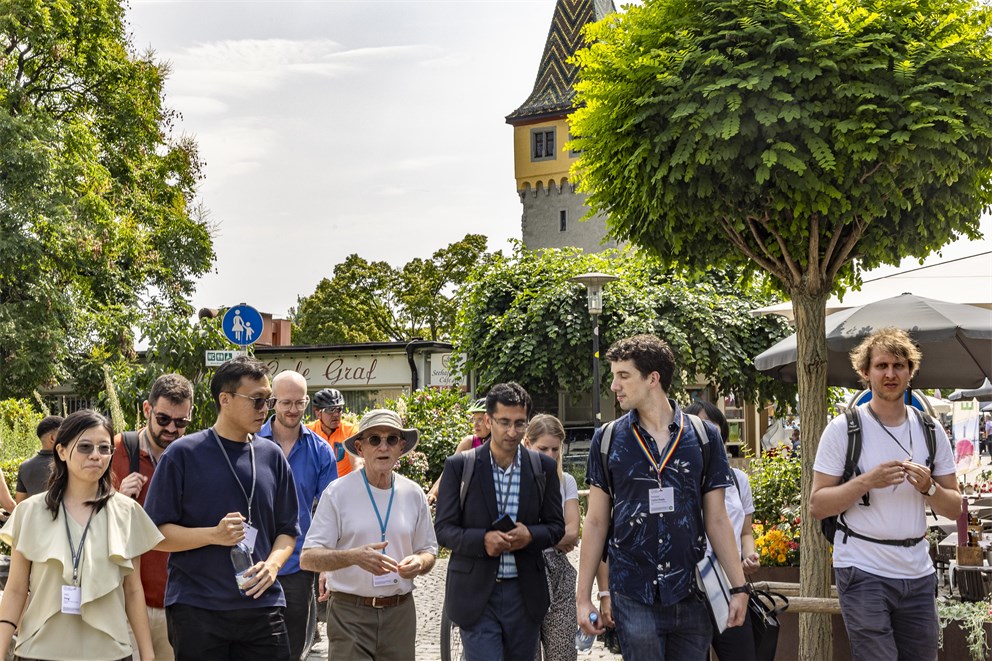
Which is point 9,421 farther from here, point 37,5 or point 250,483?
point 250,483

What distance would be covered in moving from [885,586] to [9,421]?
17772 millimetres

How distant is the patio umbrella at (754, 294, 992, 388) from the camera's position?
8.22 meters

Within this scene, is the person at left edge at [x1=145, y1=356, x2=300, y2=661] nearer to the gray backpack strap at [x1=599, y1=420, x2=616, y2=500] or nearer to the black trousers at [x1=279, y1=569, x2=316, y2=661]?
the black trousers at [x1=279, y1=569, x2=316, y2=661]

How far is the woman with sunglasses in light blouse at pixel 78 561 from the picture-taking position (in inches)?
182

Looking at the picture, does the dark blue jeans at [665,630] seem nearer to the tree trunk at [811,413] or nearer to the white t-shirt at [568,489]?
the white t-shirt at [568,489]

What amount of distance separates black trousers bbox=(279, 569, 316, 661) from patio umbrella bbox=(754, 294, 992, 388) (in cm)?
403

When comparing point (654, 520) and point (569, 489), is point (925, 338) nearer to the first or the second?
point (569, 489)

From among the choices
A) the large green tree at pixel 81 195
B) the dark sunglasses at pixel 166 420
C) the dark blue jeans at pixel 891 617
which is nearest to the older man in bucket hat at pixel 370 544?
the dark sunglasses at pixel 166 420

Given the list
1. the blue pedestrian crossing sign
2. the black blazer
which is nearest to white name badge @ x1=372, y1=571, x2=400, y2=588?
the black blazer

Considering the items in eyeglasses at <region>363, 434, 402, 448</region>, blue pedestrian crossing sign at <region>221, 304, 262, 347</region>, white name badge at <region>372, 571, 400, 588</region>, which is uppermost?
blue pedestrian crossing sign at <region>221, 304, 262, 347</region>

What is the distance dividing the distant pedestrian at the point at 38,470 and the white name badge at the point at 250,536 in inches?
159

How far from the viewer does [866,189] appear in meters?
6.59

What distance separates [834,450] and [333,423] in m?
4.30

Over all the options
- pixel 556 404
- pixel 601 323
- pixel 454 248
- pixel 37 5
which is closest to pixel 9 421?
pixel 37 5
